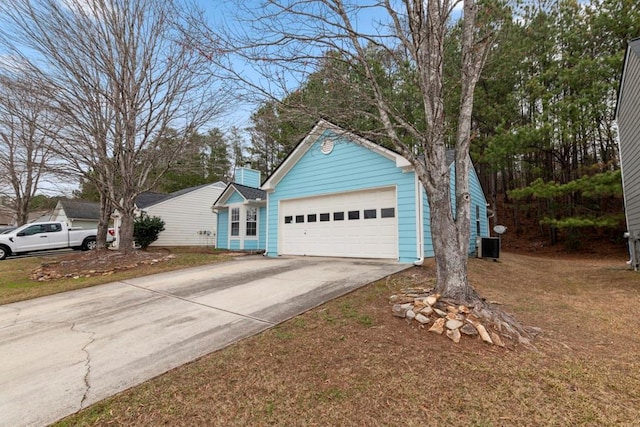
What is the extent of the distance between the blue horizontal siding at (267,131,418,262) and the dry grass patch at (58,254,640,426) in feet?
14.9

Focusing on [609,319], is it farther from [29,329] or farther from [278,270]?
[29,329]

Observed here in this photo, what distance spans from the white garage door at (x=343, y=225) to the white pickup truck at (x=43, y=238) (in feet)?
36.5

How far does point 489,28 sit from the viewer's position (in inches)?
193

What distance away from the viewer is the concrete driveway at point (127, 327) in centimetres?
257

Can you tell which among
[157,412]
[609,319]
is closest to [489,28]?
[609,319]

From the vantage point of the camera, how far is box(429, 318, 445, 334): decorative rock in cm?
343

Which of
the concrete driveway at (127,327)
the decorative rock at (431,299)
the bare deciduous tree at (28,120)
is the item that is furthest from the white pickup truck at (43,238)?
the decorative rock at (431,299)

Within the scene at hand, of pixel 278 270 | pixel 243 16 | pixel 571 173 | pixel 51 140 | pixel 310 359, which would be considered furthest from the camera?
pixel 571 173

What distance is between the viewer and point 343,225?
9805 mm

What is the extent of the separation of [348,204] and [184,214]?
1472 centimetres

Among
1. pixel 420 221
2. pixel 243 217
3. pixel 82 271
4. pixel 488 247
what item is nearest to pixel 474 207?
pixel 488 247

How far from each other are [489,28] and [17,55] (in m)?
11.5

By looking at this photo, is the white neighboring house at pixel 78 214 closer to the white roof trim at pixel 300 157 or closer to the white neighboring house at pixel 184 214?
the white neighboring house at pixel 184 214

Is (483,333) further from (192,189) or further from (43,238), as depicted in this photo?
(192,189)
